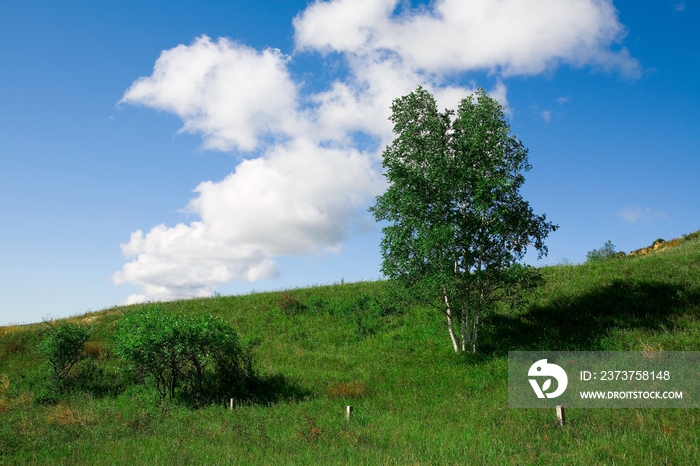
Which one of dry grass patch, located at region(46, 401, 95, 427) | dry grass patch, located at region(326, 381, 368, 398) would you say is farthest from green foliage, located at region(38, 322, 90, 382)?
dry grass patch, located at region(326, 381, 368, 398)

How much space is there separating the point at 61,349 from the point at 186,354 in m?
9.88

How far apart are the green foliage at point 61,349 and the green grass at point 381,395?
1.90 meters

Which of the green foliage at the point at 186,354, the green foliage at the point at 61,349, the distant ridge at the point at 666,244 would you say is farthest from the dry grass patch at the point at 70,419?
the distant ridge at the point at 666,244

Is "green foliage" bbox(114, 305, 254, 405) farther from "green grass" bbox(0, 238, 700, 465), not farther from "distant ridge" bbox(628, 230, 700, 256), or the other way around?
"distant ridge" bbox(628, 230, 700, 256)

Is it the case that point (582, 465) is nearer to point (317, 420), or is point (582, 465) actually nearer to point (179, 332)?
point (317, 420)

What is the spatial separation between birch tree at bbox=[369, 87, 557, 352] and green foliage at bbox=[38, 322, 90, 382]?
58.5 feet

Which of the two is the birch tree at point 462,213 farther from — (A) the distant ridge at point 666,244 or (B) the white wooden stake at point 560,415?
(A) the distant ridge at point 666,244

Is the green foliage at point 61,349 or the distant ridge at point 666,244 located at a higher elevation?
the distant ridge at point 666,244

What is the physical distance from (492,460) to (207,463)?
6.75 m

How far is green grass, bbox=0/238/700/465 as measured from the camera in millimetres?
11609

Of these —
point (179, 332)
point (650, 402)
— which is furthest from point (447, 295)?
point (179, 332)

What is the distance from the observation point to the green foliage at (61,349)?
81.6 feet

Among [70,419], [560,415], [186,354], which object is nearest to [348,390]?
[186,354]

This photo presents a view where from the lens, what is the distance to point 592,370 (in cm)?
1948
